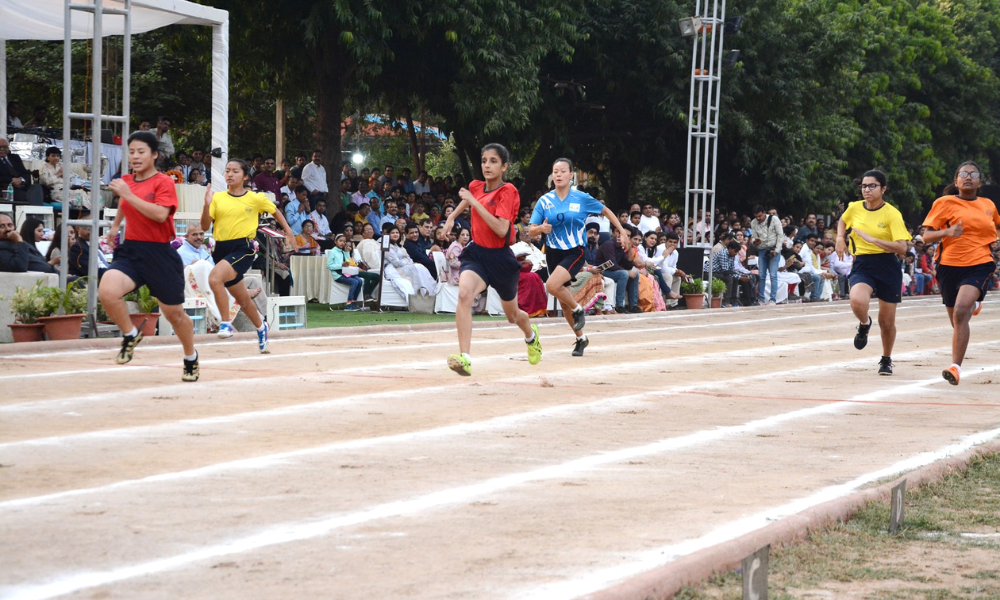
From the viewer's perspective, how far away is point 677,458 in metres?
6.95

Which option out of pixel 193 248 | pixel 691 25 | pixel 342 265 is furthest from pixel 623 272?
pixel 193 248

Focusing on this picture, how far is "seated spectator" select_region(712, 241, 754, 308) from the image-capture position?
91.7 feet

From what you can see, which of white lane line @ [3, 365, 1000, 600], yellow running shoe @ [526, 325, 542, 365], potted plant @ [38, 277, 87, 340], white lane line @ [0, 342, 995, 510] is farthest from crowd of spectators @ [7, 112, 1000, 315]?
white lane line @ [3, 365, 1000, 600]

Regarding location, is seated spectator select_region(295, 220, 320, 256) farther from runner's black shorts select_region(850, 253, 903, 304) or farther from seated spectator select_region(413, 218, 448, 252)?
runner's black shorts select_region(850, 253, 903, 304)

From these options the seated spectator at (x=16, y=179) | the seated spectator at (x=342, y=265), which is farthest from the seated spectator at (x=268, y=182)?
the seated spectator at (x=16, y=179)

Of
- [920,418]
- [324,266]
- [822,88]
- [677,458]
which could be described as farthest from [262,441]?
[822,88]

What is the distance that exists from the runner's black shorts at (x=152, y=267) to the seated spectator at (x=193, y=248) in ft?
19.4

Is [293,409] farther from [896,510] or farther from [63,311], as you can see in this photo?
[63,311]

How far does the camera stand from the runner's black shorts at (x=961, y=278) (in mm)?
11500

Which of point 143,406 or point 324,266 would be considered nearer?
point 143,406

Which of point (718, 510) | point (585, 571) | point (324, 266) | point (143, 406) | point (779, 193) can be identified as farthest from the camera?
point (779, 193)

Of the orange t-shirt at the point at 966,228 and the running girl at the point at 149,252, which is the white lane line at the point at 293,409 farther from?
the orange t-shirt at the point at 966,228

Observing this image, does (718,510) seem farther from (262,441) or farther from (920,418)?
(920,418)

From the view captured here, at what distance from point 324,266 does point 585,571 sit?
17915 millimetres
